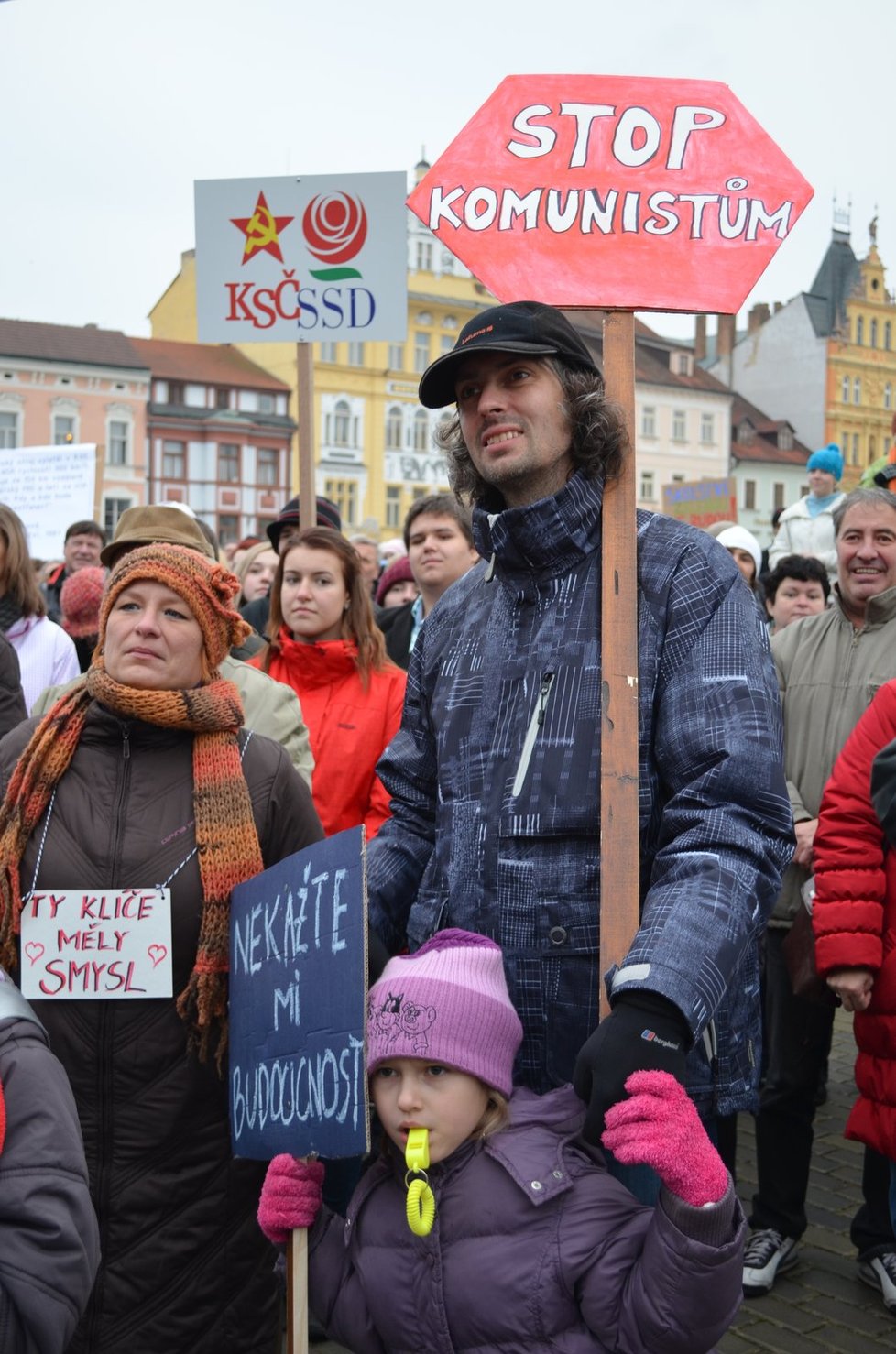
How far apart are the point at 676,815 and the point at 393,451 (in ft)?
193

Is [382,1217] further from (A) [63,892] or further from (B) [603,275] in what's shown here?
(B) [603,275]

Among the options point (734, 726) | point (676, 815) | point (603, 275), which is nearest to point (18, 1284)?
point (676, 815)

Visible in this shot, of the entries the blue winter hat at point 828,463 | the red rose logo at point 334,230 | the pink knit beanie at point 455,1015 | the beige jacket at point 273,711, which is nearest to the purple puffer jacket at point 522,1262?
the pink knit beanie at point 455,1015

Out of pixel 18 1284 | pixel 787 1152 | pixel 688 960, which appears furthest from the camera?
pixel 787 1152

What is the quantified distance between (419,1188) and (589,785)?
655 millimetres

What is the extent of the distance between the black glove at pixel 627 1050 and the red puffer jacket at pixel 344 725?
2.55m

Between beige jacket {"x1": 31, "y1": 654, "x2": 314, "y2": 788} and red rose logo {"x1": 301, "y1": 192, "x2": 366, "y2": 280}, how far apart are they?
6.89 feet

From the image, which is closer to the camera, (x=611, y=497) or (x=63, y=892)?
(x=611, y=497)

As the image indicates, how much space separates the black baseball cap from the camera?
7.56 feet

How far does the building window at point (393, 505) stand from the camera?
60.1 metres

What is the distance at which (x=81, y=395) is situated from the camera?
178 feet

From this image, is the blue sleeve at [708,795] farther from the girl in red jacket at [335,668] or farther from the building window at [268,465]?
the building window at [268,465]

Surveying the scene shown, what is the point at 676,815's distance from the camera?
2094mm

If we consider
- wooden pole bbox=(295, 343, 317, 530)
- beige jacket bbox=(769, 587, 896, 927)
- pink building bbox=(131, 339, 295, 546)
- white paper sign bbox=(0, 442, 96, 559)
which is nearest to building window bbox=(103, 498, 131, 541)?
pink building bbox=(131, 339, 295, 546)
